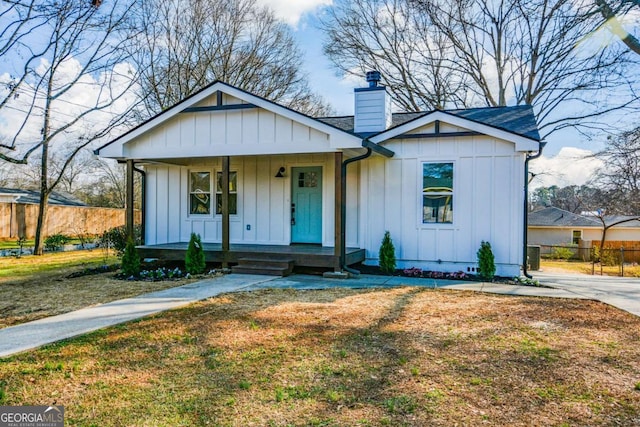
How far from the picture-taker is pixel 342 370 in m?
3.79

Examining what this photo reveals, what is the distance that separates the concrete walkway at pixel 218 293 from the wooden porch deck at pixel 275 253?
1.20 ft

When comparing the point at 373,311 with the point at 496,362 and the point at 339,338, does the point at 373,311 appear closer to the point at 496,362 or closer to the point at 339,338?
the point at 339,338

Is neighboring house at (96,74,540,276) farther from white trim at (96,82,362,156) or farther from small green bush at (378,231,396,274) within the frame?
small green bush at (378,231,396,274)

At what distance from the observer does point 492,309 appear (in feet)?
20.0

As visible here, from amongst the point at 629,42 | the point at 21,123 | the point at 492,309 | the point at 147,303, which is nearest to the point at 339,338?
the point at 492,309

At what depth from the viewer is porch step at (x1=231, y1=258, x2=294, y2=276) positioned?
356 inches

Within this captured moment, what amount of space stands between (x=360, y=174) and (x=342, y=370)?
681 cm

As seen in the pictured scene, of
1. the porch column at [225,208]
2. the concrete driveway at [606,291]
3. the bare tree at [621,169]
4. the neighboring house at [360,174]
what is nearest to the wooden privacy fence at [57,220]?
the neighboring house at [360,174]

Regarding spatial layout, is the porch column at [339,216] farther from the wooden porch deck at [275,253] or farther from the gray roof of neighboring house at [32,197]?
the gray roof of neighboring house at [32,197]

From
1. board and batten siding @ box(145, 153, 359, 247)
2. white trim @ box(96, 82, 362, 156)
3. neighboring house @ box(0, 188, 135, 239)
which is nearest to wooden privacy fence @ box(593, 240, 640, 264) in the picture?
board and batten siding @ box(145, 153, 359, 247)

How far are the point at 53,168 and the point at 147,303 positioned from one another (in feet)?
87.7

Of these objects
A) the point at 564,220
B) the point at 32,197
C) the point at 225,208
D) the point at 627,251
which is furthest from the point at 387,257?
the point at 564,220

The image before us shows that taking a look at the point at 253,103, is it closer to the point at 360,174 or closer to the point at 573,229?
the point at 360,174

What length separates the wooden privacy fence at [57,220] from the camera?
22.4m
